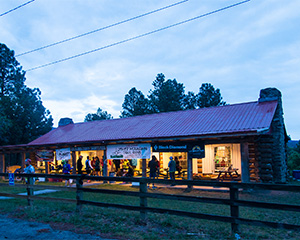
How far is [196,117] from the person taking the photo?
18.2 meters

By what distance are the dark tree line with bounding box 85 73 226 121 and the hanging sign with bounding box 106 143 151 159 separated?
25645mm

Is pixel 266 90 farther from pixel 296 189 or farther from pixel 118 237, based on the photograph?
pixel 118 237

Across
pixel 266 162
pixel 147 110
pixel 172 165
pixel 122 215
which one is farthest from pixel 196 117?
pixel 147 110

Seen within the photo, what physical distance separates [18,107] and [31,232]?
2958cm

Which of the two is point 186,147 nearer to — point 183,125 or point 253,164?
point 183,125

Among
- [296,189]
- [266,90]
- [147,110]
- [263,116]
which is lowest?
[296,189]

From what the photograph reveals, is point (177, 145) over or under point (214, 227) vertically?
over

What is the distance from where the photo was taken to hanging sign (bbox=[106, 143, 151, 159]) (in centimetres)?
1669

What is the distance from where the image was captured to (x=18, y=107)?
32344 millimetres

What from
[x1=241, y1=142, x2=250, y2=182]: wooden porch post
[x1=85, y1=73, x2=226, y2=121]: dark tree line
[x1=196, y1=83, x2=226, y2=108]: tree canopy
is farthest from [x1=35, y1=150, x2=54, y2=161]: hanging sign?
[x1=196, y1=83, x2=226, y2=108]: tree canopy

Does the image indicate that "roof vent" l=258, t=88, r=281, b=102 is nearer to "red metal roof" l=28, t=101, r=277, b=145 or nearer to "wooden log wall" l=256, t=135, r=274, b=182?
"red metal roof" l=28, t=101, r=277, b=145

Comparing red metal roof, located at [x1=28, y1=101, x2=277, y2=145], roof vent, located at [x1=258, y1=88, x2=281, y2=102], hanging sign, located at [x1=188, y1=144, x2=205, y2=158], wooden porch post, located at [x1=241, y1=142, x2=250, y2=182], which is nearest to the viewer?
wooden porch post, located at [x1=241, y1=142, x2=250, y2=182]

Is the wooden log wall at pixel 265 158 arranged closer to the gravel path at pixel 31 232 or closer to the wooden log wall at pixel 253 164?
the wooden log wall at pixel 253 164

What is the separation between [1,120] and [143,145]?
1787cm
